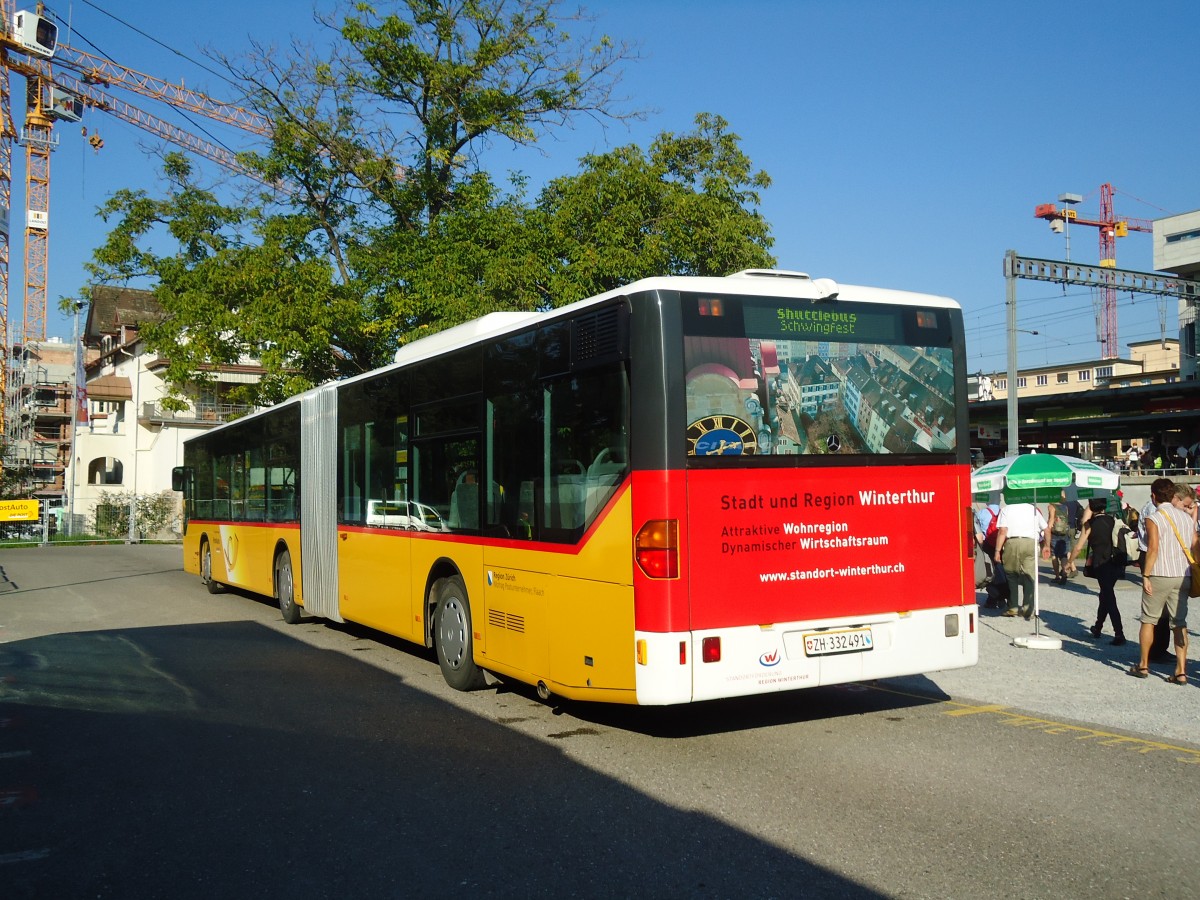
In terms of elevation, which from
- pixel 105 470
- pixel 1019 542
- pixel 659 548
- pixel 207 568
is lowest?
pixel 207 568

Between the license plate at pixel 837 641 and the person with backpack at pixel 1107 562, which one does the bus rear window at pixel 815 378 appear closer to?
the license plate at pixel 837 641

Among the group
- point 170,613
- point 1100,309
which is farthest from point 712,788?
point 1100,309

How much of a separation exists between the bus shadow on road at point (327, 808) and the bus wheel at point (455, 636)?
0.34 metres

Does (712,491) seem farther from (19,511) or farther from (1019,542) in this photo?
(19,511)

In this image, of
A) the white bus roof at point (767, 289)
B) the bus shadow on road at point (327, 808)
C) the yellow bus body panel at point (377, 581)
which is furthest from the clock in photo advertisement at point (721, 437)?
the yellow bus body panel at point (377, 581)

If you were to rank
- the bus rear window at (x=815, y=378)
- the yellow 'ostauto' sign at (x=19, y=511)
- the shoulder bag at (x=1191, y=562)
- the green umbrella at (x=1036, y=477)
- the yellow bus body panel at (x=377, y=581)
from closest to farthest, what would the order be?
1. the bus rear window at (x=815, y=378)
2. the shoulder bag at (x=1191, y=562)
3. the yellow bus body panel at (x=377, y=581)
4. the green umbrella at (x=1036, y=477)
5. the yellow 'ostauto' sign at (x=19, y=511)

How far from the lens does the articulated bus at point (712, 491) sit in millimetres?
6730

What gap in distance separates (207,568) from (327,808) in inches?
604

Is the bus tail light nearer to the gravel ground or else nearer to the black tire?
the gravel ground

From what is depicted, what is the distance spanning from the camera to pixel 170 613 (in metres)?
16.6

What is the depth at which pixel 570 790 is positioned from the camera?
6.16m

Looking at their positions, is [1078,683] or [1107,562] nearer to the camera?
[1078,683]

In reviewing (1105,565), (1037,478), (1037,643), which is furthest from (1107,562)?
(1037,478)

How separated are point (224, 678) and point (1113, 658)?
354 inches
